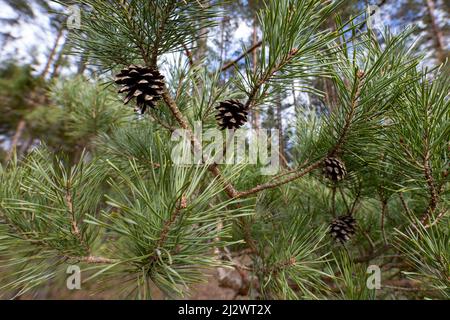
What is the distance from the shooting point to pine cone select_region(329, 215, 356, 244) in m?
0.54

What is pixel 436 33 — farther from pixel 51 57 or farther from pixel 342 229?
pixel 51 57

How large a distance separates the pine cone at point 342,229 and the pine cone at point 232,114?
31 centimetres

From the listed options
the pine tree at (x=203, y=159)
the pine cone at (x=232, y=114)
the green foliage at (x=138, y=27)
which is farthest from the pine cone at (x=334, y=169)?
the green foliage at (x=138, y=27)

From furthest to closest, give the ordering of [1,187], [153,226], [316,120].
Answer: [316,120] → [1,187] → [153,226]

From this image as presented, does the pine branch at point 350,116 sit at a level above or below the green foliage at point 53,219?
above

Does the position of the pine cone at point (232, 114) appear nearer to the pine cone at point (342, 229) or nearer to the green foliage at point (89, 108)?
the pine cone at point (342, 229)

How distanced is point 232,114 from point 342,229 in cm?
35

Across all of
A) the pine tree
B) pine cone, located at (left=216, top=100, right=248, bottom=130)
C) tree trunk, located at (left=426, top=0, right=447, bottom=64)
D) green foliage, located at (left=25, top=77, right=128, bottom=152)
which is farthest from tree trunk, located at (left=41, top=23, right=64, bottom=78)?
tree trunk, located at (left=426, top=0, right=447, bottom=64)

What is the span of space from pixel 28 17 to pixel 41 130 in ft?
6.44

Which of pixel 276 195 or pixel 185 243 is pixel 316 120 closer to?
pixel 276 195

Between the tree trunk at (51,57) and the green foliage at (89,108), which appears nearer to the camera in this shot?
the green foliage at (89,108)

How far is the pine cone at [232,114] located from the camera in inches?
16.2
